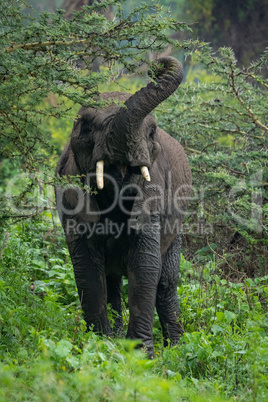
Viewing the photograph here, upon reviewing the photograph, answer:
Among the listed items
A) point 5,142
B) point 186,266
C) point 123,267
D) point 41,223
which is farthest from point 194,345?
point 41,223

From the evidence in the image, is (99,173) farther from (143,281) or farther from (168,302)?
(168,302)

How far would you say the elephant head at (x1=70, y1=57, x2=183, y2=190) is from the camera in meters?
5.16

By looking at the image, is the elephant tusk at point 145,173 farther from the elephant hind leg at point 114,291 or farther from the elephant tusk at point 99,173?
the elephant hind leg at point 114,291

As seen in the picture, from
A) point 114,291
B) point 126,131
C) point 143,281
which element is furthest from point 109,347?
point 114,291

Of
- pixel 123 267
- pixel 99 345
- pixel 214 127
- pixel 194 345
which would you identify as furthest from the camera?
pixel 214 127

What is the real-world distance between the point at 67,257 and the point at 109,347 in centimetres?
377

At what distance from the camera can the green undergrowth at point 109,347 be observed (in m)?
3.46

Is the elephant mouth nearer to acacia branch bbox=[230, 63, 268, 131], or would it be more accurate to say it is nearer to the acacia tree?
the acacia tree

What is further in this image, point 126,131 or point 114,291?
point 114,291

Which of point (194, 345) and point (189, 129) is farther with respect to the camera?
point (189, 129)

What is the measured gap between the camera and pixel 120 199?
5.54 meters

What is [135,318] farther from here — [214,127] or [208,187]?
[214,127]

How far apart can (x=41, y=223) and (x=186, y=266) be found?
82.8 inches

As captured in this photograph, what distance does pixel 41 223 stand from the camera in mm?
8836
